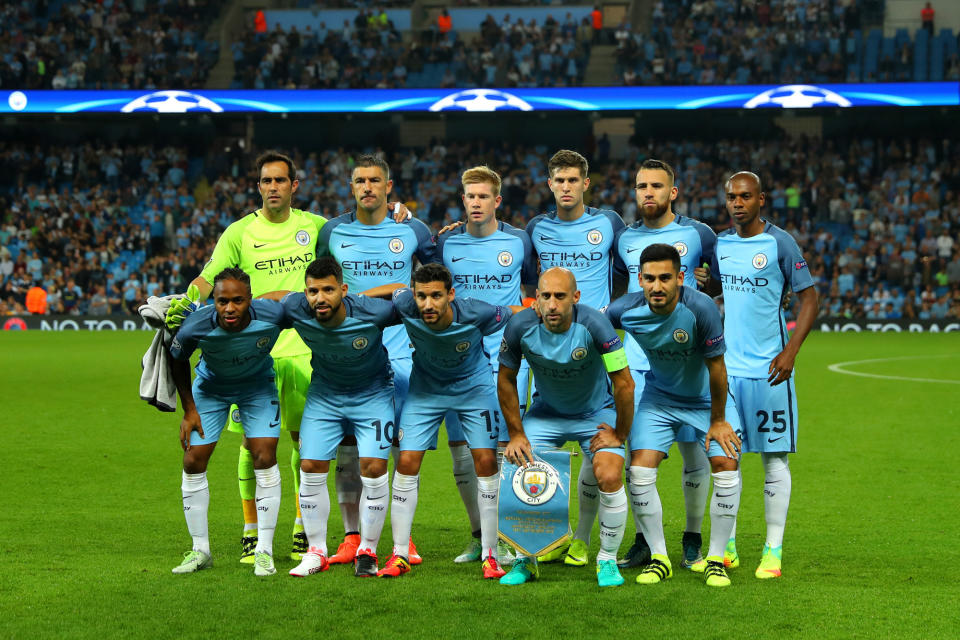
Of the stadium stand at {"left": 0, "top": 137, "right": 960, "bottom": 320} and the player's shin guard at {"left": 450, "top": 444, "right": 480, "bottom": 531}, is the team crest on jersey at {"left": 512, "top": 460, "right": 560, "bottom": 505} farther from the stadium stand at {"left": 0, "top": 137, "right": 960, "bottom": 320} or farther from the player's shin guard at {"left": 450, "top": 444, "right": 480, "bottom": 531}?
the stadium stand at {"left": 0, "top": 137, "right": 960, "bottom": 320}

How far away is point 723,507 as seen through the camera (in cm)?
611

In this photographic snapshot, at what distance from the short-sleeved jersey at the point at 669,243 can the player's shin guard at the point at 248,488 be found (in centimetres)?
252

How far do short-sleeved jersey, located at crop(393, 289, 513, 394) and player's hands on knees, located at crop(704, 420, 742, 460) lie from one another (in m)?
1.37

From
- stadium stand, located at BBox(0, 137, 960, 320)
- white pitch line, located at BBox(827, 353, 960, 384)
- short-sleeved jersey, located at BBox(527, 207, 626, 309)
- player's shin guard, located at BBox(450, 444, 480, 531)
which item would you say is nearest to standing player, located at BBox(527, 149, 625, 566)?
short-sleeved jersey, located at BBox(527, 207, 626, 309)

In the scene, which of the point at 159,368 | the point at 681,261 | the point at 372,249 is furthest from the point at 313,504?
the point at 681,261

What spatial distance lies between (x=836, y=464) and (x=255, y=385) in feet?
19.7

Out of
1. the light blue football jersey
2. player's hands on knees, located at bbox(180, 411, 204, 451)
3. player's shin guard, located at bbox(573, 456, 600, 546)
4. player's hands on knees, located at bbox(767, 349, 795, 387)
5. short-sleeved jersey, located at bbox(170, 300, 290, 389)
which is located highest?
the light blue football jersey

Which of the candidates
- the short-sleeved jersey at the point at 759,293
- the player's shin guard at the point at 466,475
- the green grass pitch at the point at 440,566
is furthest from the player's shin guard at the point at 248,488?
the short-sleeved jersey at the point at 759,293

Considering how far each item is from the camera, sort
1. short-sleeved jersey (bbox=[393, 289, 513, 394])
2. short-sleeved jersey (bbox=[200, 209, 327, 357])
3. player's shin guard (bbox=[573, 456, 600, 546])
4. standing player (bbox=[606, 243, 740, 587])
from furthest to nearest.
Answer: short-sleeved jersey (bbox=[200, 209, 327, 357]) → player's shin guard (bbox=[573, 456, 600, 546]) → short-sleeved jersey (bbox=[393, 289, 513, 394]) → standing player (bbox=[606, 243, 740, 587])

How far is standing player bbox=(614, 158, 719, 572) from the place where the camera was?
21.2 feet

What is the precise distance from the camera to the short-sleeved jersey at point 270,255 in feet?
22.8

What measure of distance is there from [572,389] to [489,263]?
3.96 feet

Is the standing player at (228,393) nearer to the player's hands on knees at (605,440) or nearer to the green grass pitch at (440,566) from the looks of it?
the green grass pitch at (440,566)

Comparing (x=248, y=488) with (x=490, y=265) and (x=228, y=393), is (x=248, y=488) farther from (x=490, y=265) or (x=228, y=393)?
(x=490, y=265)
